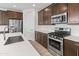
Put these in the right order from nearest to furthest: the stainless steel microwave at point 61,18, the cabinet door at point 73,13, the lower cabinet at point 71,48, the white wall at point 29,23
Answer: the lower cabinet at point 71,48
the cabinet door at point 73,13
the stainless steel microwave at point 61,18
the white wall at point 29,23

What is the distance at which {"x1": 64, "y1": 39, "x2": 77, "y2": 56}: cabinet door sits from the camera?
2284 mm

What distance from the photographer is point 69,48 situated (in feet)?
8.13

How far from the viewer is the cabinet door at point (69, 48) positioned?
2284 millimetres

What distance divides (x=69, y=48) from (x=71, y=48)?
9cm

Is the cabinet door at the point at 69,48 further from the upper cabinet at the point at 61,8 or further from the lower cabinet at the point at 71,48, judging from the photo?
the upper cabinet at the point at 61,8

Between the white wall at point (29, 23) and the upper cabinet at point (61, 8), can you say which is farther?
the white wall at point (29, 23)

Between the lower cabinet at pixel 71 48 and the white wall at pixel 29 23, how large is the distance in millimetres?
3952

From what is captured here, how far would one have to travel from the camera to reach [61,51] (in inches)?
114

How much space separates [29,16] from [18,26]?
2.78 ft

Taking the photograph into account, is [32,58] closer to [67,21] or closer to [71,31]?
[67,21]

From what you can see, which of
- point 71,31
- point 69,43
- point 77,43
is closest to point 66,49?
point 69,43

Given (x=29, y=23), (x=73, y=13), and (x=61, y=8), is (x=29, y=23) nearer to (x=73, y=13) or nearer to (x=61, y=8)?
(x=61, y=8)

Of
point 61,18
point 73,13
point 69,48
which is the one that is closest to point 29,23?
point 61,18

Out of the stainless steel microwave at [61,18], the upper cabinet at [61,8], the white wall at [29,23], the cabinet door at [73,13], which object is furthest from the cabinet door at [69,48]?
the white wall at [29,23]
